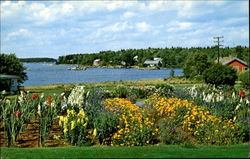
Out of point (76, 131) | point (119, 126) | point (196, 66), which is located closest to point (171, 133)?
point (119, 126)

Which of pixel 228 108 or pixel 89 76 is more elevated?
pixel 228 108

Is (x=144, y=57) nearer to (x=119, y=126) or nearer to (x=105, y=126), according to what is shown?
(x=119, y=126)

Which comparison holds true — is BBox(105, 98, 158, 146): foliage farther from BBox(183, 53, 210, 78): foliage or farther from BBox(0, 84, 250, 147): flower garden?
BBox(183, 53, 210, 78): foliage

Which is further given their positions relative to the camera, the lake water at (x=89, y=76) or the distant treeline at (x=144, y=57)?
the distant treeline at (x=144, y=57)

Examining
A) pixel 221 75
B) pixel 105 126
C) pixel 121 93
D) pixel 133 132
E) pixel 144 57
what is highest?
pixel 144 57

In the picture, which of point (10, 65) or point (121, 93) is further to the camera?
point (10, 65)

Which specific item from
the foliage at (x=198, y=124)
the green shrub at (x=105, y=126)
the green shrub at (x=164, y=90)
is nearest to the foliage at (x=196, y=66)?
the green shrub at (x=164, y=90)

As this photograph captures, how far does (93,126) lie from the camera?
9.91m

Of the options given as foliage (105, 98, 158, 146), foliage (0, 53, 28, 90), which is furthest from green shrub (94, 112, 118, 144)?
foliage (0, 53, 28, 90)

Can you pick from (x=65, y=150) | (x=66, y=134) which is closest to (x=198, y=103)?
(x=66, y=134)

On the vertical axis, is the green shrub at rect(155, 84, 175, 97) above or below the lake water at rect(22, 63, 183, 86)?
above

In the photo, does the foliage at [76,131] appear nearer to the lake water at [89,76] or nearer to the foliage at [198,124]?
the foliage at [198,124]

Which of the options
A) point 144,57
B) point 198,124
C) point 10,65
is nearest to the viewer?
point 198,124

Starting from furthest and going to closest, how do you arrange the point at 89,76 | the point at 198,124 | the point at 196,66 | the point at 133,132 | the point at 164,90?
the point at 89,76
the point at 196,66
the point at 164,90
the point at 198,124
the point at 133,132
